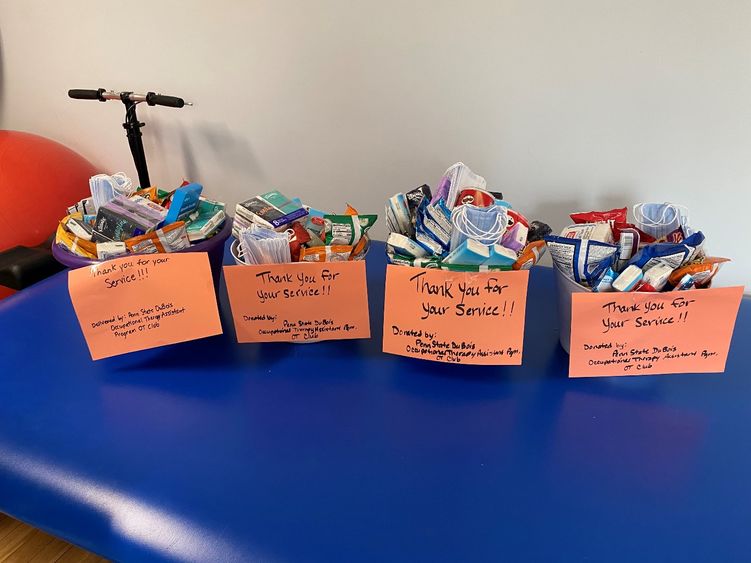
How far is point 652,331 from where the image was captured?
1.98 ft

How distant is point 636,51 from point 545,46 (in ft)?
0.42

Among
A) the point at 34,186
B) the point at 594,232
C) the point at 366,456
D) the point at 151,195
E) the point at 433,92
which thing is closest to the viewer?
the point at 366,456

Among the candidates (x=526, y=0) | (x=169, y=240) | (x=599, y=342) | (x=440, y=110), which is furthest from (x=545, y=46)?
(x=169, y=240)

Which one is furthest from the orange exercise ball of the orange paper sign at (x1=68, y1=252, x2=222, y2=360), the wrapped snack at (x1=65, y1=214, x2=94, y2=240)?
the orange paper sign at (x1=68, y1=252, x2=222, y2=360)

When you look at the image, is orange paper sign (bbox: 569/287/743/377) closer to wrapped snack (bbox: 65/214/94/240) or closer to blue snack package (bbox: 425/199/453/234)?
blue snack package (bbox: 425/199/453/234)

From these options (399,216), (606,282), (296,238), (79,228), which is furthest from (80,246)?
(606,282)

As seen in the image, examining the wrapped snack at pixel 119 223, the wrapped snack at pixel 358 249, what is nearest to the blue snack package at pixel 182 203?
the wrapped snack at pixel 119 223

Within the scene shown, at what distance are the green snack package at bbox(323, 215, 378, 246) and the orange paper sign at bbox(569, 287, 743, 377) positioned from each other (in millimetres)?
271

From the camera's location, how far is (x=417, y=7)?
87 centimetres

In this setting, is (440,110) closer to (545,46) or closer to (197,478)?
(545,46)

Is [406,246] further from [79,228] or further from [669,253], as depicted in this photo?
[79,228]

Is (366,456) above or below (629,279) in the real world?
below

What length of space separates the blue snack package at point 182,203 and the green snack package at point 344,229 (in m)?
0.21

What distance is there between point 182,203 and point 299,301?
0.75 feet
